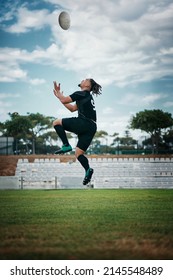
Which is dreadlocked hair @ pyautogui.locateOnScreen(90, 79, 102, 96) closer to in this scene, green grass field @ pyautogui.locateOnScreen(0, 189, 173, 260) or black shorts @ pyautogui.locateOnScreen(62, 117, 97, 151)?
black shorts @ pyautogui.locateOnScreen(62, 117, 97, 151)

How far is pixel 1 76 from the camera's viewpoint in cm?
563

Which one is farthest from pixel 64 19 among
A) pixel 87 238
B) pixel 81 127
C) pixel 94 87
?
pixel 87 238

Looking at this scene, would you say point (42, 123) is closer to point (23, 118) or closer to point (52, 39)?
point (23, 118)

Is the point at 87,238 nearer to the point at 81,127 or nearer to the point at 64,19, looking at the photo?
the point at 81,127

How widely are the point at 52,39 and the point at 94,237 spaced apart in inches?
164

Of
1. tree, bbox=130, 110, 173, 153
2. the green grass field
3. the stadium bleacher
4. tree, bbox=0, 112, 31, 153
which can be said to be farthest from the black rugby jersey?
the stadium bleacher

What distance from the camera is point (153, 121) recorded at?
1103 centimetres

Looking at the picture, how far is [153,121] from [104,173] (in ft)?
13.2

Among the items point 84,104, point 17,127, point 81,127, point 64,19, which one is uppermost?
point 64,19

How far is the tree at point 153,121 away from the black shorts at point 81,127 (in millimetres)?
5868

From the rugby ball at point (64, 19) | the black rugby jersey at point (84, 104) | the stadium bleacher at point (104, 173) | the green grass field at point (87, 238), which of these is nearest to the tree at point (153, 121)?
the stadium bleacher at point (104, 173)

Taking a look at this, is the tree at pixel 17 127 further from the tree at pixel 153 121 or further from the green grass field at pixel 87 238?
→ the green grass field at pixel 87 238
